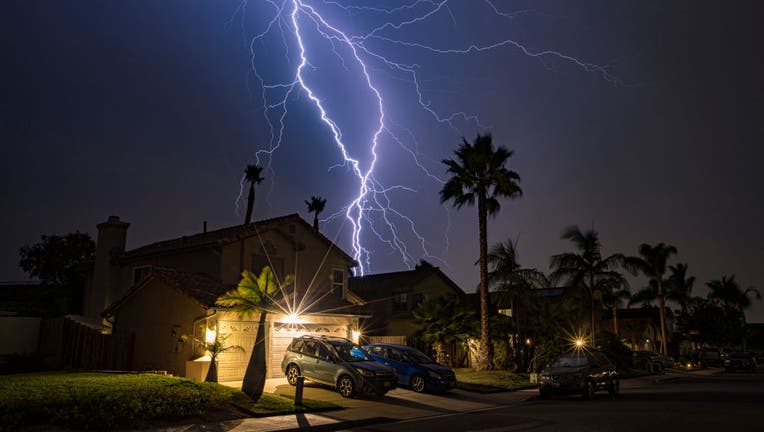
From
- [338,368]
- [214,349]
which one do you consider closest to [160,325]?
[214,349]

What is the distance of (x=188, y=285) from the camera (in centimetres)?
2072

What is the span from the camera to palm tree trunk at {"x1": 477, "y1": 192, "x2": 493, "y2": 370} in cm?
2662

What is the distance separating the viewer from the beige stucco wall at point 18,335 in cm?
2217

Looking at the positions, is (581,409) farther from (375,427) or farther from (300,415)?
(300,415)

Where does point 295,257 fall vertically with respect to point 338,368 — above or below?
above

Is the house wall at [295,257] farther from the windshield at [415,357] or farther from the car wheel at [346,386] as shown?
the car wheel at [346,386]

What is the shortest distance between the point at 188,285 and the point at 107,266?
1112cm

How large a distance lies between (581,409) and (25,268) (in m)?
50.0

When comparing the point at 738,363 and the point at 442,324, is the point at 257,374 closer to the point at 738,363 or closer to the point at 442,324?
the point at 442,324

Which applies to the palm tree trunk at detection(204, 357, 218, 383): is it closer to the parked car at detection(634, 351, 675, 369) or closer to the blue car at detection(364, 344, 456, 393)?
the blue car at detection(364, 344, 456, 393)

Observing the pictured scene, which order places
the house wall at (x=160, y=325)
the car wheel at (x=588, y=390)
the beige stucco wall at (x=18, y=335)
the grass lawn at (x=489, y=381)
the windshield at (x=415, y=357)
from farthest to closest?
the beige stucco wall at (x=18, y=335)
the grass lawn at (x=489, y=381)
the windshield at (x=415, y=357)
the house wall at (x=160, y=325)
the car wheel at (x=588, y=390)

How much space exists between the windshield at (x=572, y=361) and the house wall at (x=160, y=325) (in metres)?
12.0

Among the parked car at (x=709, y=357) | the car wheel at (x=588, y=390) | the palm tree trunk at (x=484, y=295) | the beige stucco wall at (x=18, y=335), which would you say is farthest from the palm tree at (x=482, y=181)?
the parked car at (x=709, y=357)

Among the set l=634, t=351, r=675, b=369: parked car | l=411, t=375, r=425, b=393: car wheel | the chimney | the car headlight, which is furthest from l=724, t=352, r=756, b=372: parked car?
the chimney
